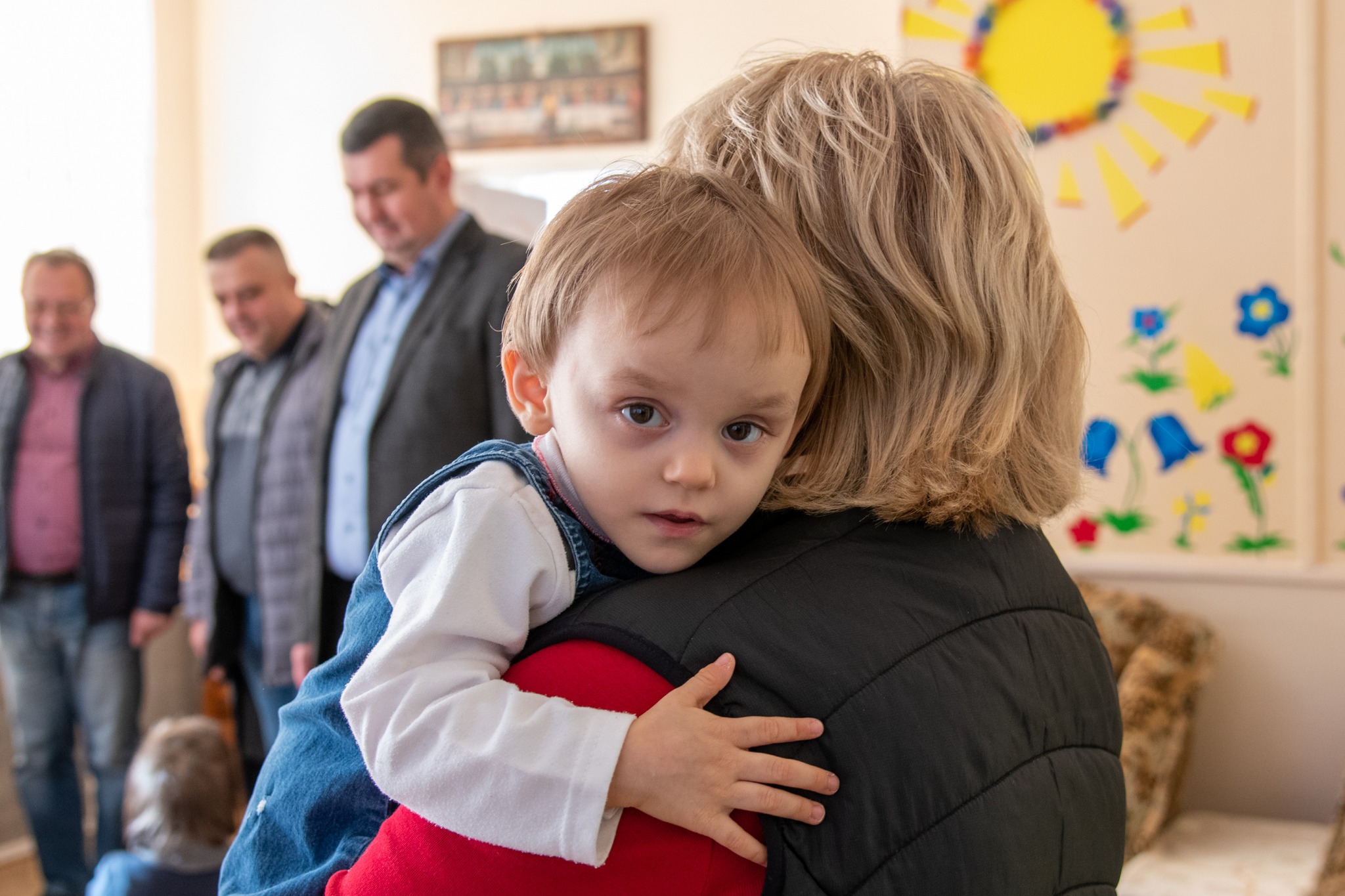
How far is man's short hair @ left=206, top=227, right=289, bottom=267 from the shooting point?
338cm

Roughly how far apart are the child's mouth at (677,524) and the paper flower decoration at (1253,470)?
11.1 feet

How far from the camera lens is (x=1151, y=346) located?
12.3 ft

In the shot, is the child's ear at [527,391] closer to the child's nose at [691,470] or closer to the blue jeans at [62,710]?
the child's nose at [691,470]

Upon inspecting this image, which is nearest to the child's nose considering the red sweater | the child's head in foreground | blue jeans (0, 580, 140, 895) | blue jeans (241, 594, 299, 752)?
the child's head in foreground

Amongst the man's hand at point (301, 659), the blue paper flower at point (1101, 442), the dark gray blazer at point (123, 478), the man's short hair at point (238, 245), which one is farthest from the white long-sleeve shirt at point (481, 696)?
the blue paper flower at point (1101, 442)

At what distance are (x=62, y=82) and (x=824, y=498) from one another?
517 centimetres

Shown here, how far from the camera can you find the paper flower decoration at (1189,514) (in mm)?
3705

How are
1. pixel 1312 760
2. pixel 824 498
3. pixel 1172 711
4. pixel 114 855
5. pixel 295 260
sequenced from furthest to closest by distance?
pixel 295 260, pixel 1312 760, pixel 1172 711, pixel 114 855, pixel 824 498

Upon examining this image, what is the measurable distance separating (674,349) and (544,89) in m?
4.46

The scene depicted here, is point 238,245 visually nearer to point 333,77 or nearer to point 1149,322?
point 333,77

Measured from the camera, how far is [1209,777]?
371 cm

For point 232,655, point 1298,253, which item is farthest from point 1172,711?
point 232,655

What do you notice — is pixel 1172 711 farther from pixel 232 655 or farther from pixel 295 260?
pixel 295 260

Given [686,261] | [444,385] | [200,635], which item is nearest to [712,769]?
[686,261]
